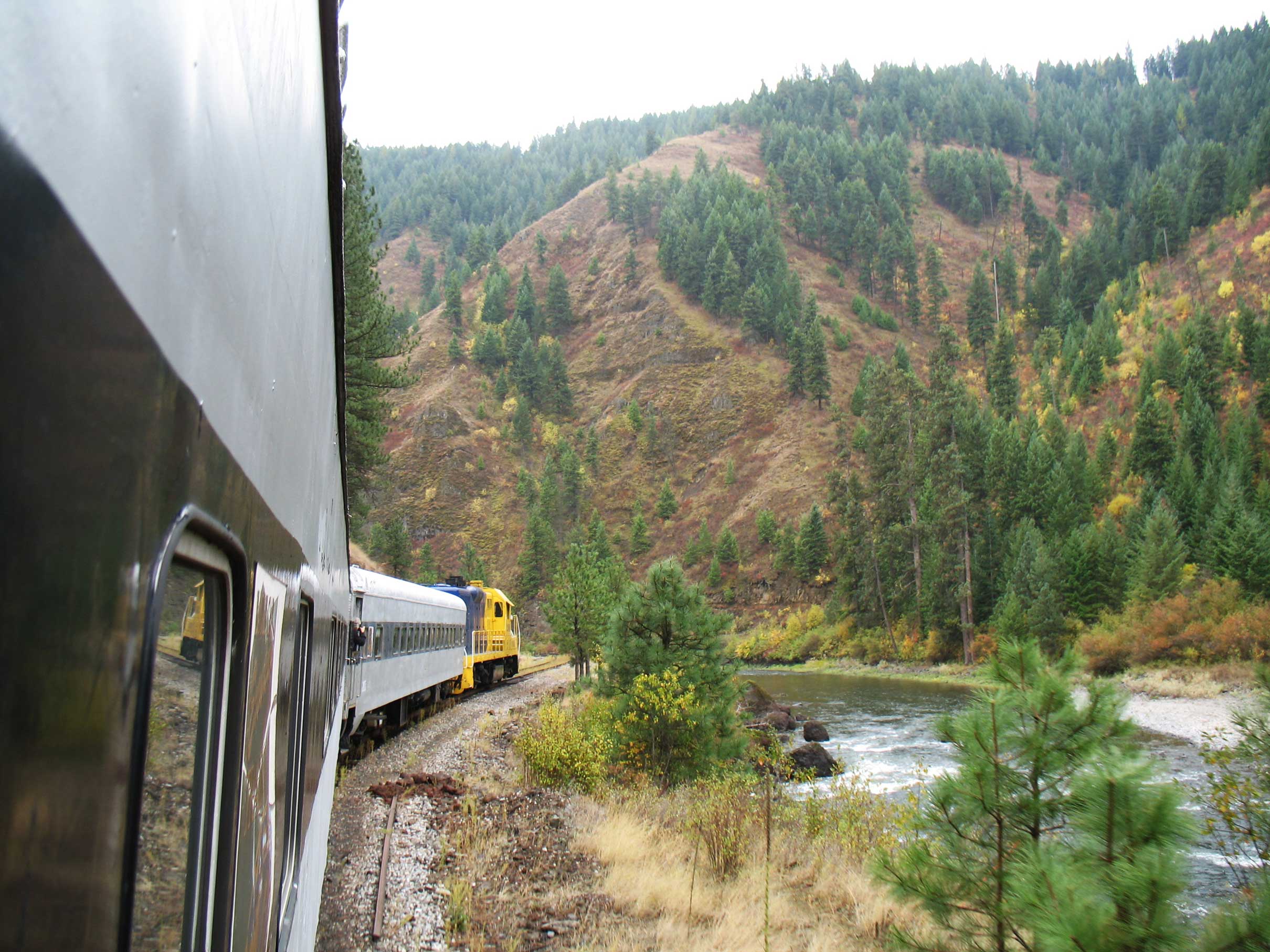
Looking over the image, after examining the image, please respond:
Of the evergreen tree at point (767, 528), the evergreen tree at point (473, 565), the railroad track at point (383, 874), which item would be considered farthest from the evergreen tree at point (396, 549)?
the railroad track at point (383, 874)

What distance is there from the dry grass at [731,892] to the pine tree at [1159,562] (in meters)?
40.5

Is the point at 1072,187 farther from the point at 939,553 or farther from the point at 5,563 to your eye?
the point at 5,563

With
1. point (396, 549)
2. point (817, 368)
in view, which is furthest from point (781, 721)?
point (817, 368)

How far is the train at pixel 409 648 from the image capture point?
12.3 metres

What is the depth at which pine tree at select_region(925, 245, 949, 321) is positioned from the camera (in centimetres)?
10325

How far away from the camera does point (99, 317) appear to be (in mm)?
767

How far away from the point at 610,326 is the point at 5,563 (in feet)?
329

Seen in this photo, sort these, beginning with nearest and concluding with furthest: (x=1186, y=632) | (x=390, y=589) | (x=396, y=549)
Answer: (x=390, y=589) < (x=1186, y=632) < (x=396, y=549)

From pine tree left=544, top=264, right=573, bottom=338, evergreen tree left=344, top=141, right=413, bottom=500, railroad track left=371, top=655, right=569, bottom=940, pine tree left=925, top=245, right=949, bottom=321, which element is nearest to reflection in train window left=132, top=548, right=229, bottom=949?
railroad track left=371, top=655, right=569, bottom=940

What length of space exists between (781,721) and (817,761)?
7.02 m

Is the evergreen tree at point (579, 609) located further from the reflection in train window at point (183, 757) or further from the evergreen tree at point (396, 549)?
the reflection in train window at point (183, 757)

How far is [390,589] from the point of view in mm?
14398

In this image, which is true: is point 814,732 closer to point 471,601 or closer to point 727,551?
point 471,601

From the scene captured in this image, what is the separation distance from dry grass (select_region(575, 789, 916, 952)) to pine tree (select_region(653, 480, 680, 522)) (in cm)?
6725
